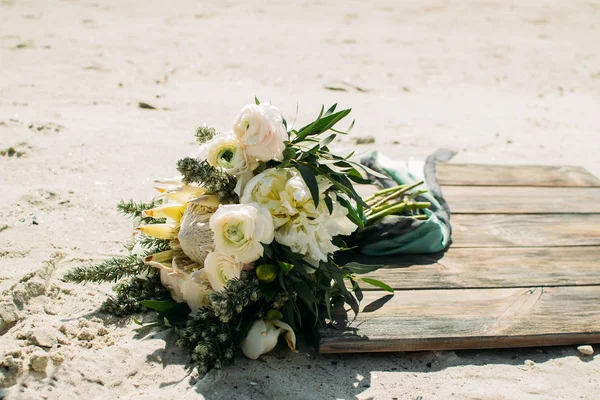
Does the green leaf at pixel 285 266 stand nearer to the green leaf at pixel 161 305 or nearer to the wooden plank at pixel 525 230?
the green leaf at pixel 161 305

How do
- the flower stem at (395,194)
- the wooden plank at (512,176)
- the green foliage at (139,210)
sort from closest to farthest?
1. the green foliage at (139,210)
2. the flower stem at (395,194)
3. the wooden plank at (512,176)

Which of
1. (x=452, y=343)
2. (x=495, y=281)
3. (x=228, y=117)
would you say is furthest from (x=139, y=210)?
(x=228, y=117)

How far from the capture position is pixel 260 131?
2119 mm

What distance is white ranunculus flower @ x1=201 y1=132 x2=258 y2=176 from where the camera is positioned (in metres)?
2.19

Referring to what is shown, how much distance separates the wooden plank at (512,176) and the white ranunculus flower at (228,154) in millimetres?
1550

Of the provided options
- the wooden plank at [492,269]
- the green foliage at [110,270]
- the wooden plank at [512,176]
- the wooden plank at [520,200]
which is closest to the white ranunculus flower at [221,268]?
the green foliage at [110,270]

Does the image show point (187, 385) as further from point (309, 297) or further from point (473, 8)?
point (473, 8)

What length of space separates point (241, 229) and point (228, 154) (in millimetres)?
282

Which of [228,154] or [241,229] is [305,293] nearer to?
[241,229]

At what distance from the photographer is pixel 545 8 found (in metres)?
9.60

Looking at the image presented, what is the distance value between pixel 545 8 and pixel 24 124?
780 cm

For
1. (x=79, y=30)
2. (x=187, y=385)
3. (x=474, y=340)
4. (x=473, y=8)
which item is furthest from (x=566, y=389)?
(x=473, y=8)

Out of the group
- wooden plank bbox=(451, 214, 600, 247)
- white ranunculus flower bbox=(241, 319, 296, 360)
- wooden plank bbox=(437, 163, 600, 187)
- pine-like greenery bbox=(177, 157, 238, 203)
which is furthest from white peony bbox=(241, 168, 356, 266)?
wooden plank bbox=(437, 163, 600, 187)

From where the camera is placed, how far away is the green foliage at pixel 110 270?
2414mm
